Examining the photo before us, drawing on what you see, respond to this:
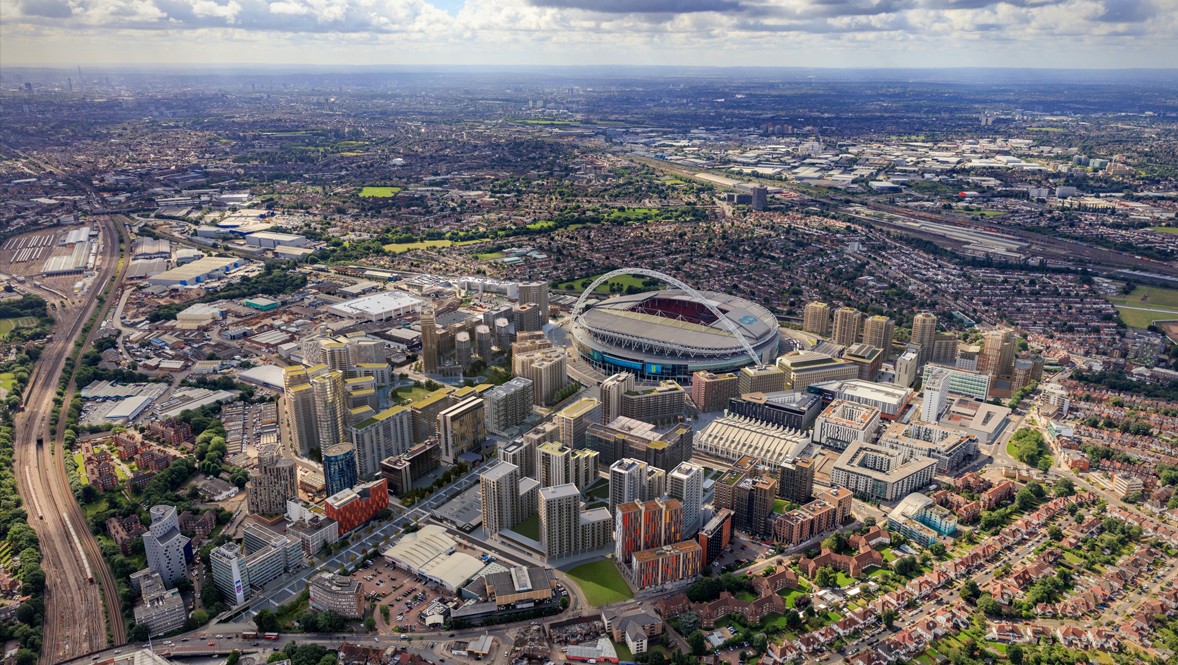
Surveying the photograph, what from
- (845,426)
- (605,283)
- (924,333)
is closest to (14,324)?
(605,283)

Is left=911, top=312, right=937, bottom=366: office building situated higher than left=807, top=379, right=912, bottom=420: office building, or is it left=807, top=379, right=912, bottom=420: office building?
left=911, top=312, right=937, bottom=366: office building

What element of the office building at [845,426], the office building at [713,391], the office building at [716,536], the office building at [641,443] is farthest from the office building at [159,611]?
the office building at [845,426]

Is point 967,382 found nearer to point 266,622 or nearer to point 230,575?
point 266,622

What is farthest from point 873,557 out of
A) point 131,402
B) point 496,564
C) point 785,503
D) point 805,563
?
point 131,402

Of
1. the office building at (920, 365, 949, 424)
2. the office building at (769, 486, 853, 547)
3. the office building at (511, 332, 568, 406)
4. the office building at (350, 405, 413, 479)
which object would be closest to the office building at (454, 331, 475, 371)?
the office building at (511, 332, 568, 406)

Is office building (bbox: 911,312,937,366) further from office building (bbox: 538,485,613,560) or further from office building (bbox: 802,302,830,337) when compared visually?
office building (bbox: 538,485,613,560)

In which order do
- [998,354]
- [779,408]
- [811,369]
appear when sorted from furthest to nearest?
[998,354], [811,369], [779,408]
